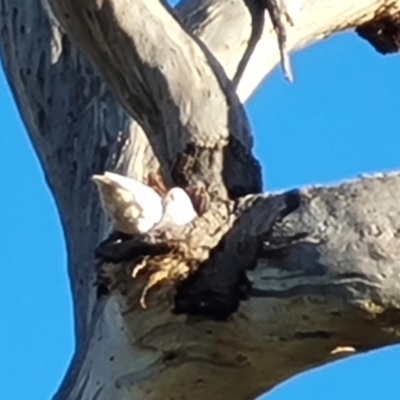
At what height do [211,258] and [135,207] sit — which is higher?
[135,207]

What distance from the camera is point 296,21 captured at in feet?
9.48

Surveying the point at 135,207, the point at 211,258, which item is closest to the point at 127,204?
the point at 135,207

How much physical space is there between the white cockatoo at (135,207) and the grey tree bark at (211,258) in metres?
0.02

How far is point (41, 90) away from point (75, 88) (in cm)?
6

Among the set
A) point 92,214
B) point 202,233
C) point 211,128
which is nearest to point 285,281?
point 202,233

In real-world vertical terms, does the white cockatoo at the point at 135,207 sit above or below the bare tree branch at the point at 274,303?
above

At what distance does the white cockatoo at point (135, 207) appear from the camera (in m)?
2.00

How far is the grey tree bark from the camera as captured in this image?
1.97 m

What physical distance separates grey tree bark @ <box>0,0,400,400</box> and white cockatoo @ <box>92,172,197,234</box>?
0.07ft

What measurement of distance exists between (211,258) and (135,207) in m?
0.13

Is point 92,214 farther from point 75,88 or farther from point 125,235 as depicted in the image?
point 125,235

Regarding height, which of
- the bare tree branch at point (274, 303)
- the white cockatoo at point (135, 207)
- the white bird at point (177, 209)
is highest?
the white cockatoo at point (135, 207)

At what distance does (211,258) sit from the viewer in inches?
82.0

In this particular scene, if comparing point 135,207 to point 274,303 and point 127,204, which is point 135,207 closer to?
point 127,204
